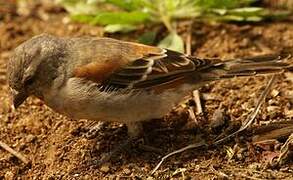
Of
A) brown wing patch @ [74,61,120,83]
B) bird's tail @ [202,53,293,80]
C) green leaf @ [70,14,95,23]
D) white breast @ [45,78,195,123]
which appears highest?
green leaf @ [70,14,95,23]

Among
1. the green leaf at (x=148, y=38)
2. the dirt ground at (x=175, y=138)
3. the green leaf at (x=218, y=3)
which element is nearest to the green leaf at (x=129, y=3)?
the green leaf at (x=148, y=38)

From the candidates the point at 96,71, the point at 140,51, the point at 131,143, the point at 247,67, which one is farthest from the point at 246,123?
the point at 96,71

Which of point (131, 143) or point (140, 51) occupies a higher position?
point (140, 51)

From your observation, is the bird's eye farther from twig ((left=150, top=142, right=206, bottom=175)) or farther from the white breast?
twig ((left=150, top=142, right=206, bottom=175))

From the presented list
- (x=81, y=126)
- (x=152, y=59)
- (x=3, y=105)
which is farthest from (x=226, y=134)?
(x=3, y=105)

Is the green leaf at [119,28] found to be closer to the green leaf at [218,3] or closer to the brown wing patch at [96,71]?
the green leaf at [218,3]

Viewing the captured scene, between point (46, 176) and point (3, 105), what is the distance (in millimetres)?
1460

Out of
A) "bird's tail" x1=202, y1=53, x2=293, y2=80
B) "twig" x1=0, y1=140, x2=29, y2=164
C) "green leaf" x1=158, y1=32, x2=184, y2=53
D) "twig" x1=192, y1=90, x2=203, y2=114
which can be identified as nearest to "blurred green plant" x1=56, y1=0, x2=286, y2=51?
"green leaf" x1=158, y1=32, x2=184, y2=53

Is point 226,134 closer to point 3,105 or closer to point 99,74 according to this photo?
point 99,74

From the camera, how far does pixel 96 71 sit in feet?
19.2

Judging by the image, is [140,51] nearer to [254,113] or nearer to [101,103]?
[101,103]

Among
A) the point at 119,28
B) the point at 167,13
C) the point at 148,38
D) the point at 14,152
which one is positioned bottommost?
the point at 14,152

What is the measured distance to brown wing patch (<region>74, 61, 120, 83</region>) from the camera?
582 centimetres

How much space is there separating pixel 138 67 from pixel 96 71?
0.43 metres
